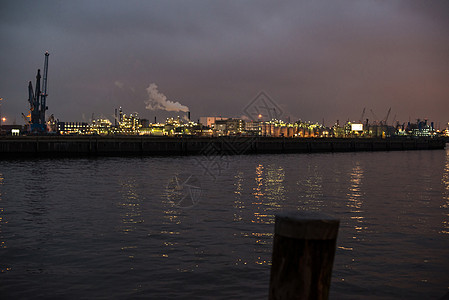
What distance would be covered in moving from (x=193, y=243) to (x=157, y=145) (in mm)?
78253

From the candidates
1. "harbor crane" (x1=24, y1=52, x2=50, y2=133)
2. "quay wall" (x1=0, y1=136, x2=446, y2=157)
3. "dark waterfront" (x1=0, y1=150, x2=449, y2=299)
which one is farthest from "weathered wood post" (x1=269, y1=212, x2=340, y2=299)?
"harbor crane" (x1=24, y1=52, x2=50, y2=133)

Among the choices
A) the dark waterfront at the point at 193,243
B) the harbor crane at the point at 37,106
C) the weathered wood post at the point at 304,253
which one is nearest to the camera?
the weathered wood post at the point at 304,253

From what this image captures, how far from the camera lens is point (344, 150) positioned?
447ft

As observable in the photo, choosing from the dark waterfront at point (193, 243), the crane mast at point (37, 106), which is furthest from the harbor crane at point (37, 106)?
the dark waterfront at point (193, 243)

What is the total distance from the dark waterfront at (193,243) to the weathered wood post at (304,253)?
18.6 feet

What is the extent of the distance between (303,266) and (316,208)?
20657mm

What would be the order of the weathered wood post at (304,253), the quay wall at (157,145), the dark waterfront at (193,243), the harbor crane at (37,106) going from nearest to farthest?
the weathered wood post at (304,253)
the dark waterfront at (193,243)
the quay wall at (157,145)
the harbor crane at (37,106)

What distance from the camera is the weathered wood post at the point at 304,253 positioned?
514 cm

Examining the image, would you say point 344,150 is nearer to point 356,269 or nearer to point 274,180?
point 274,180

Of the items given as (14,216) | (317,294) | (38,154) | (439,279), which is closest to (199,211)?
(14,216)

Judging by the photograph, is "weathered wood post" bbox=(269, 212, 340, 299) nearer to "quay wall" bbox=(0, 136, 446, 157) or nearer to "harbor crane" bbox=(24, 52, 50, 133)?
"quay wall" bbox=(0, 136, 446, 157)

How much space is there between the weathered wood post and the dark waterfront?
18.6 feet

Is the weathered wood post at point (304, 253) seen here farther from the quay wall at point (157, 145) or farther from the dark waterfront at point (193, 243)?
the quay wall at point (157, 145)

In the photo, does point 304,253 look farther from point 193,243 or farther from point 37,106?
point 37,106
